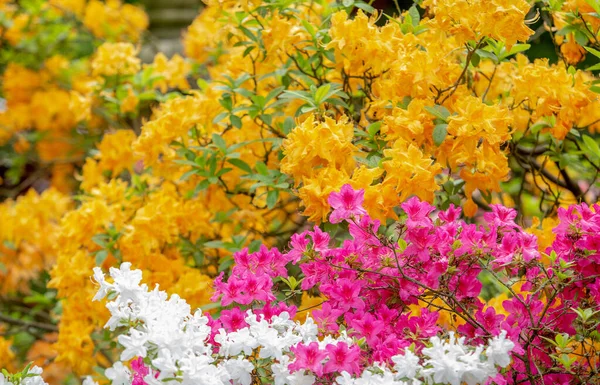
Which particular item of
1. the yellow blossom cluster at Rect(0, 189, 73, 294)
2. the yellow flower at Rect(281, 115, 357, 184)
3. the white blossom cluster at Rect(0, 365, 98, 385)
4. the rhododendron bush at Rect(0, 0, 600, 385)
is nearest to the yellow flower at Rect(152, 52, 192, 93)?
the rhododendron bush at Rect(0, 0, 600, 385)

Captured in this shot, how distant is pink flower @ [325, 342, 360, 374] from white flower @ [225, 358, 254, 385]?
0.14m

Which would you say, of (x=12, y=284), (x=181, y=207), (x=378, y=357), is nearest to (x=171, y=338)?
(x=378, y=357)

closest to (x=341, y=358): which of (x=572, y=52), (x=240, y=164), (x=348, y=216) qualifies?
(x=348, y=216)

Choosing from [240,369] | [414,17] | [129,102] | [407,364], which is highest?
[414,17]

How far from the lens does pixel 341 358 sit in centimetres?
132

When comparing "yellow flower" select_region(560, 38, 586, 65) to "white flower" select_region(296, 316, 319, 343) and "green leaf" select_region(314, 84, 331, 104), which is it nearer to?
"green leaf" select_region(314, 84, 331, 104)

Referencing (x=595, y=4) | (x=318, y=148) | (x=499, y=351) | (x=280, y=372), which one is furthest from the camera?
(x=595, y=4)

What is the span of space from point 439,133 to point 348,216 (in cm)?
38

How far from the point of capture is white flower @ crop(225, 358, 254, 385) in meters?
1.34

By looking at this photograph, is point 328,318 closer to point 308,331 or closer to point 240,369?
point 308,331

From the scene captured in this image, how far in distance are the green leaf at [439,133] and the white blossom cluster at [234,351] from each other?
525 millimetres

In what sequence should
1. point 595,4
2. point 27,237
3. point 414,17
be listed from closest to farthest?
point 595,4 < point 414,17 < point 27,237

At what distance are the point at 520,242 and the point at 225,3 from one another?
1.23 meters

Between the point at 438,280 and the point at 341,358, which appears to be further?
the point at 438,280
